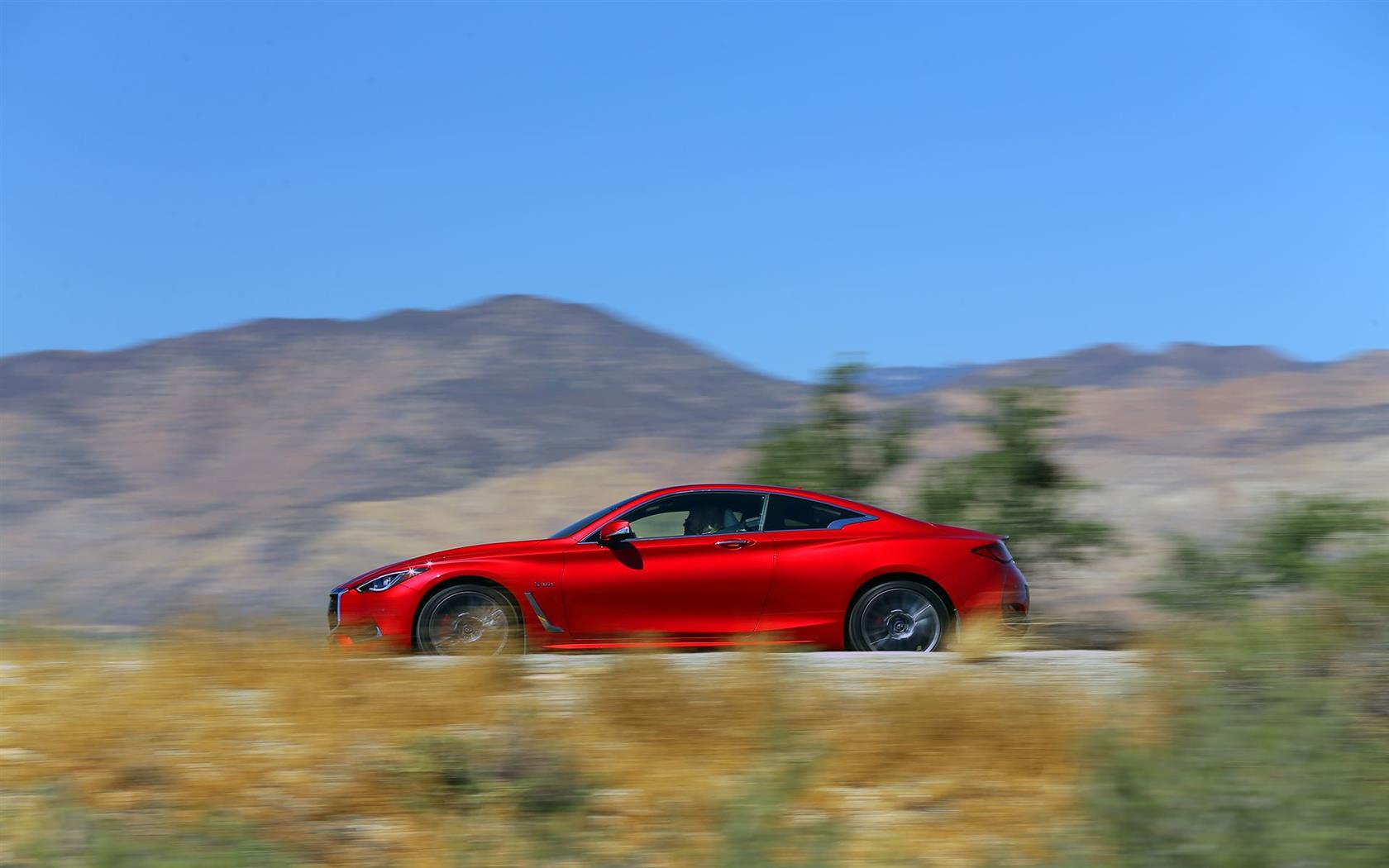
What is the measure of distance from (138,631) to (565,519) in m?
26.6

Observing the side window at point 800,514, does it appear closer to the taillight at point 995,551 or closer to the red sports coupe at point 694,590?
the red sports coupe at point 694,590

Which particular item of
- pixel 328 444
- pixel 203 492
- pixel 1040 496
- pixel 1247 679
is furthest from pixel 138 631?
pixel 328 444

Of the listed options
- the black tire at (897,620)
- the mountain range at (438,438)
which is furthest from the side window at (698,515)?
the mountain range at (438,438)

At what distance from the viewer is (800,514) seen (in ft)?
32.0

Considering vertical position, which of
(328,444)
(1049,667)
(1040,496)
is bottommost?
(1049,667)

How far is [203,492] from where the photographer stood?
39312 mm

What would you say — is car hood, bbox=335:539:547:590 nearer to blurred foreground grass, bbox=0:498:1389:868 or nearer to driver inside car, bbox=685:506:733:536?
driver inside car, bbox=685:506:733:536

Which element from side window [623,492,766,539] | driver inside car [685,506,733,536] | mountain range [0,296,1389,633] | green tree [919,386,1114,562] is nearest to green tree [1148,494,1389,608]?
green tree [919,386,1114,562]

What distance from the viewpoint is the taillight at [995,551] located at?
31.4ft

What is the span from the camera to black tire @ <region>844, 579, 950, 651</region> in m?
9.41

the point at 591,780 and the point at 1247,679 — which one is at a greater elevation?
the point at 1247,679

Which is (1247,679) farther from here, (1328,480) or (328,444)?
(328,444)

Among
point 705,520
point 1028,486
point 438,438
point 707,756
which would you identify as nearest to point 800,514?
point 705,520

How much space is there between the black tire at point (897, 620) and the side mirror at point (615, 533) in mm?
1586
